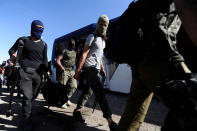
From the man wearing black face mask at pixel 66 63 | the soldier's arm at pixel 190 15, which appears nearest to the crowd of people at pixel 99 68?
the man wearing black face mask at pixel 66 63

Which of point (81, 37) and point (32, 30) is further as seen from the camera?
point (81, 37)

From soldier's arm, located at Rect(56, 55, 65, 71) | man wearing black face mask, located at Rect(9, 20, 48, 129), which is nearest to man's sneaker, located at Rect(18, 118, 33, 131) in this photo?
man wearing black face mask, located at Rect(9, 20, 48, 129)

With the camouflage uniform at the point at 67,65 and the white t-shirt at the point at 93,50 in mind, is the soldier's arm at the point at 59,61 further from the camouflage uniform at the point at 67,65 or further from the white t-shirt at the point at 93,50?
the white t-shirt at the point at 93,50

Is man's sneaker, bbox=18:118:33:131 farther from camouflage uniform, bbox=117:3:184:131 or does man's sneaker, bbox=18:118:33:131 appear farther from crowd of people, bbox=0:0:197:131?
camouflage uniform, bbox=117:3:184:131

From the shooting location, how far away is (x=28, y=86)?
10.3 ft

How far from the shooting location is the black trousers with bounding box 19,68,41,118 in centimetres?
295

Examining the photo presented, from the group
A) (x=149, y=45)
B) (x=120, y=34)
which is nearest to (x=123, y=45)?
(x=120, y=34)

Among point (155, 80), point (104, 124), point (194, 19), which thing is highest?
point (194, 19)

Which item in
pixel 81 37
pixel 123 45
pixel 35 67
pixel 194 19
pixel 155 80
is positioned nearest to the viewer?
pixel 194 19

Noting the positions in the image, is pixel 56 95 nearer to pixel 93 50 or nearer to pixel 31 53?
pixel 31 53

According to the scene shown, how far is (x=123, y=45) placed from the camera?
1.33 metres

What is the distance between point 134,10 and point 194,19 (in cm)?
60

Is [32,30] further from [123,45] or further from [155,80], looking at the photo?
[155,80]

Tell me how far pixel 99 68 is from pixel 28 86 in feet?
4.07
